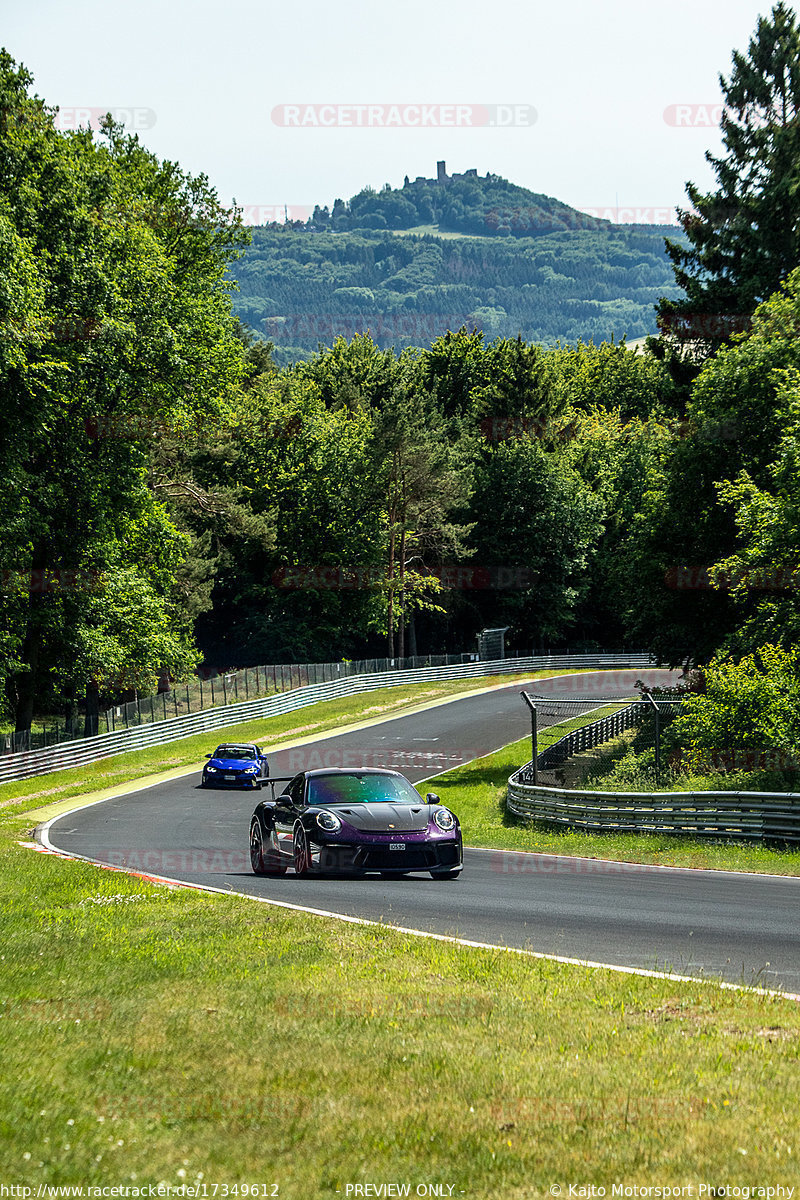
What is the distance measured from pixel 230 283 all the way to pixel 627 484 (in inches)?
1960

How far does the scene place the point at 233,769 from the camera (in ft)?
117

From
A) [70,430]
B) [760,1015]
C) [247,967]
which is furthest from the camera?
[70,430]

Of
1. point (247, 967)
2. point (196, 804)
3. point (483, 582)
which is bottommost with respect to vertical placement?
point (196, 804)

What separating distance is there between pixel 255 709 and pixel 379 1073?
51623 millimetres

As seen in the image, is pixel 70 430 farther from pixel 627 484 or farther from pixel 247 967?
pixel 627 484

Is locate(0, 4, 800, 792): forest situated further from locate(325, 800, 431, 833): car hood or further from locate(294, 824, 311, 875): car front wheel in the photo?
locate(294, 824, 311, 875): car front wheel

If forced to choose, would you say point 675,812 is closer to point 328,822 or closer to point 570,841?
point 570,841

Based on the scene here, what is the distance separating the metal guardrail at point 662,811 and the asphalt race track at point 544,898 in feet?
9.74

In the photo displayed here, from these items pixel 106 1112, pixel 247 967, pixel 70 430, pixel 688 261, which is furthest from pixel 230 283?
pixel 106 1112

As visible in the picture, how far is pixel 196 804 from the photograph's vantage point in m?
31.8

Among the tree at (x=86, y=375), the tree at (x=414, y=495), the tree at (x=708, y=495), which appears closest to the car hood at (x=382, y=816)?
the tree at (x=708, y=495)

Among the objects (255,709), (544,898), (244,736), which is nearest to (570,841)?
(544,898)

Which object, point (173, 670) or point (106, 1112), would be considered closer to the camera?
point (106, 1112)

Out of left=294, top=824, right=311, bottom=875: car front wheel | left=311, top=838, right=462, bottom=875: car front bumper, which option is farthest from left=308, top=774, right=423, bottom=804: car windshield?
left=311, top=838, right=462, bottom=875: car front bumper
